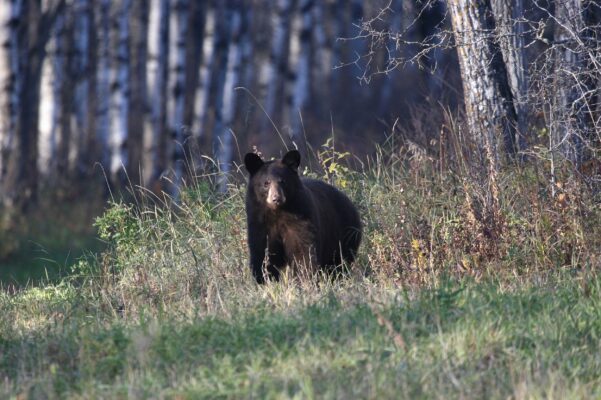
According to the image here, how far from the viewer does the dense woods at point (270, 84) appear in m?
9.27

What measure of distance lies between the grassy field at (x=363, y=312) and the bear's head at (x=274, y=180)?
0.69 metres

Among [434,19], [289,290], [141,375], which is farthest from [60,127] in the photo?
[141,375]

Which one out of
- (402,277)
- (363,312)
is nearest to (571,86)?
(402,277)

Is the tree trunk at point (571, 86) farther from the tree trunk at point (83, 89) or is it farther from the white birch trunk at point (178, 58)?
the tree trunk at point (83, 89)

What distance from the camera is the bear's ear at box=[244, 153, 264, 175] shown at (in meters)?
8.87

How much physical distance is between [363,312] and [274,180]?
7.77 feet

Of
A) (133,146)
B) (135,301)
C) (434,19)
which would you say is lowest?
(133,146)

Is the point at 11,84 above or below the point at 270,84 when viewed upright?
above

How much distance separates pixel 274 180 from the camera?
8.69 meters

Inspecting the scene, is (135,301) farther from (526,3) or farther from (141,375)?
(526,3)

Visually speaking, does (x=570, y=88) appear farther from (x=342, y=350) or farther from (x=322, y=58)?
(x=322, y=58)

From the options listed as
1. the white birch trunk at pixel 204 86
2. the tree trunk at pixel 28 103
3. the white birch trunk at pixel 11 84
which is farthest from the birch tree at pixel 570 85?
the white birch trunk at pixel 204 86

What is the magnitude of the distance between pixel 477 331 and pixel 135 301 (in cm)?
319

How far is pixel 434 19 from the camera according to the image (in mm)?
24266
